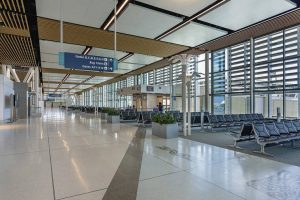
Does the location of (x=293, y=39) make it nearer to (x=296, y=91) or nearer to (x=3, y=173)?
(x=296, y=91)

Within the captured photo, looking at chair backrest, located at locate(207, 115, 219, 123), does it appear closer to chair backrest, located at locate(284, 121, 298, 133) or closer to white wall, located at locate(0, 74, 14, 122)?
chair backrest, located at locate(284, 121, 298, 133)

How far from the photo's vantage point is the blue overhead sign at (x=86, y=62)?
299 inches

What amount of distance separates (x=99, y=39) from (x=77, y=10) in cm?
304

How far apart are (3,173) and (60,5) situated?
547cm

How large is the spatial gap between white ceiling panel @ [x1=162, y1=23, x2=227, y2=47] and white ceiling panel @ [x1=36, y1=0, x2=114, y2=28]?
11.6 ft

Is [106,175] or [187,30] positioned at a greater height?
[187,30]

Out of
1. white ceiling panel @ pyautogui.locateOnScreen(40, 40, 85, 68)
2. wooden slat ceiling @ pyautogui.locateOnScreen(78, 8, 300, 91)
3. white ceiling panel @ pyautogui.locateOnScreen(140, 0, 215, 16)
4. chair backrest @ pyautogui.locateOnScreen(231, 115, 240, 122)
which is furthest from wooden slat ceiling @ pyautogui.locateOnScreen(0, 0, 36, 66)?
chair backrest @ pyautogui.locateOnScreen(231, 115, 240, 122)

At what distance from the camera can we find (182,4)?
693 centimetres

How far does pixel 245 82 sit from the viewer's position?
489 inches

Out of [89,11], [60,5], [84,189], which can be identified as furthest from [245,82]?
[84,189]

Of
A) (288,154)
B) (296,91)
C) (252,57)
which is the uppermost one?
(252,57)

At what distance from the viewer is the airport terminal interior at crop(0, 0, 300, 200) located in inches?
137

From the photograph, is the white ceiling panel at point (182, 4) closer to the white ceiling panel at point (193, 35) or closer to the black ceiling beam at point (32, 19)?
the white ceiling panel at point (193, 35)

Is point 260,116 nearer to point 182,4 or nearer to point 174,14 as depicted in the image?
point 174,14
